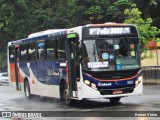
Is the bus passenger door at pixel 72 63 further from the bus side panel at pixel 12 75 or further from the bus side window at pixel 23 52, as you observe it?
the bus side panel at pixel 12 75

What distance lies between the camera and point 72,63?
52.4ft

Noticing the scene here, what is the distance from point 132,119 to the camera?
1178 centimetres

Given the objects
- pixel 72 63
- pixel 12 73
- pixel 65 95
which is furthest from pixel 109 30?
pixel 12 73

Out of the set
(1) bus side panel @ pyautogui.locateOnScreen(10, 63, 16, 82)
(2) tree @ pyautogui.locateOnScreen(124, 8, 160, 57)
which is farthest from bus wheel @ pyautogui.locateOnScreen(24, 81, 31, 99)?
(2) tree @ pyautogui.locateOnScreen(124, 8, 160, 57)

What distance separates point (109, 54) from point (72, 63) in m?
1.65

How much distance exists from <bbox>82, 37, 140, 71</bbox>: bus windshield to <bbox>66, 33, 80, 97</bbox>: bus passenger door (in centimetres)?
61

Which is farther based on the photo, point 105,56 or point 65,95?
point 65,95

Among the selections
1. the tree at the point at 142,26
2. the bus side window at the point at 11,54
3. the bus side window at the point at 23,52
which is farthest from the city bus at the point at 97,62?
the tree at the point at 142,26

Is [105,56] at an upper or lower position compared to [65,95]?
upper

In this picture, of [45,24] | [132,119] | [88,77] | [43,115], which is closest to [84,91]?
[88,77]

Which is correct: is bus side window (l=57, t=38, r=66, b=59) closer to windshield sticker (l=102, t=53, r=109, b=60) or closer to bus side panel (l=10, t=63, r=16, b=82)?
windshield sticker (l=102, t=53, r=109, b=60)

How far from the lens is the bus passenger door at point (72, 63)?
15.6m

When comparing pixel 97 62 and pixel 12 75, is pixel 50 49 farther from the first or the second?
pixel 12 75

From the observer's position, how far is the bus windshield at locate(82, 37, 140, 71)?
14984 millimetres
